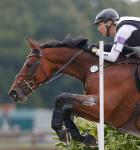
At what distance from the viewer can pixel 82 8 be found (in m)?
72.7

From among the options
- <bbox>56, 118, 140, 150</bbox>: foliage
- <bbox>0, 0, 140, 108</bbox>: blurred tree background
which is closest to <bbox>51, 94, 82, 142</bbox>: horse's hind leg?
<bbox>56, 118, 140, 150</bbox>: foliage

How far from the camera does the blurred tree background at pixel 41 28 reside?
59.4 metres

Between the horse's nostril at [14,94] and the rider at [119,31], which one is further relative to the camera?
the horse's nostril at [14,94]

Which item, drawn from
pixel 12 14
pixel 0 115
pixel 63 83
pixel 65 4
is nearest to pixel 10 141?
pixel 0 115

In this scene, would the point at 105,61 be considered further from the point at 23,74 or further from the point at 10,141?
the point at 10,141

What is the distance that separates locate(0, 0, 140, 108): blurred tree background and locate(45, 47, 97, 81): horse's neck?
4691cm

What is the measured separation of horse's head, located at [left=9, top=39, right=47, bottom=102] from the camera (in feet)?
32.3

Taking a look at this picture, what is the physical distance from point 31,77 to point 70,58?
22.3 inches

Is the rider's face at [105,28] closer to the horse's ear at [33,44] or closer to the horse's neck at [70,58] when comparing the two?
the horse's neck at [70,58]

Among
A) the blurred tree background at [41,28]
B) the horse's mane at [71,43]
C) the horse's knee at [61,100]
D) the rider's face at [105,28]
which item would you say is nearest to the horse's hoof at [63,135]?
the horse's knee at [61,100]

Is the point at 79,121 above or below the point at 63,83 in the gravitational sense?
below

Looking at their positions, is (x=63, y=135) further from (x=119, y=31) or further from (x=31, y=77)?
(x=119, y=31)

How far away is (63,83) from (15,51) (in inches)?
189

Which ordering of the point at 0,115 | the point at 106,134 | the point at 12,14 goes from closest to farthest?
the point at 106,134, the point at 0,115, the point at 12,14
